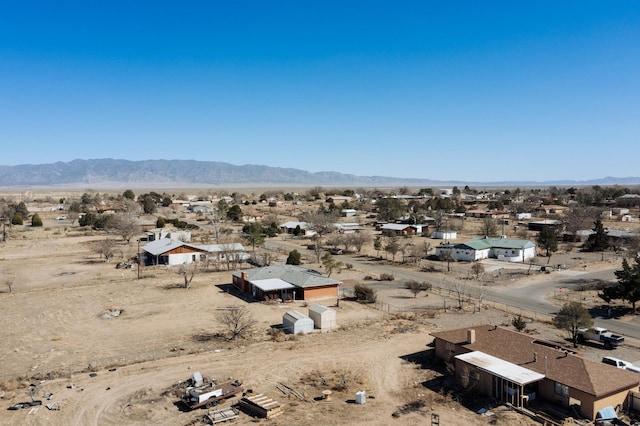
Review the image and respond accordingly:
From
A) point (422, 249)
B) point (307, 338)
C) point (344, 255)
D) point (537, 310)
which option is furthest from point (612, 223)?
point (307, 338)

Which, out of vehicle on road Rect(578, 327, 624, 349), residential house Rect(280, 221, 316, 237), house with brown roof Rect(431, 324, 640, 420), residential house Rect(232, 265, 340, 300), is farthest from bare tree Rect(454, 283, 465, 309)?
residential house Rect(280, 221, 316, 237)

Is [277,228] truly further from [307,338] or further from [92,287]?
[307,338]

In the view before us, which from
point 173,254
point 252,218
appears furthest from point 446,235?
point 252,218

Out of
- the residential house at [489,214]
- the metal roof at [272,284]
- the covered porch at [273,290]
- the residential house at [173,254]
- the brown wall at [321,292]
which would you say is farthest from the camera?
the residential house at [489,214]

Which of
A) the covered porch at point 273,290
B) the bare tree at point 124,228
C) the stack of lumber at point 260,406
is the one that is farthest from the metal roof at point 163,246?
the stack of lumber at point 260,406

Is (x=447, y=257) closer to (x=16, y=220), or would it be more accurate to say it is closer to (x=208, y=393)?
(x=208, y=393)

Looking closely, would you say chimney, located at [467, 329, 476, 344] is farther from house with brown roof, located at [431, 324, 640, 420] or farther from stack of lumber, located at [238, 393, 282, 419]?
stack of lumber, located at [238, 393, 282, 419]

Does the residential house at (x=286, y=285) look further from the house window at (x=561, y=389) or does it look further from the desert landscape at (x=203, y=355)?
the house window at (x=561, y=389)
